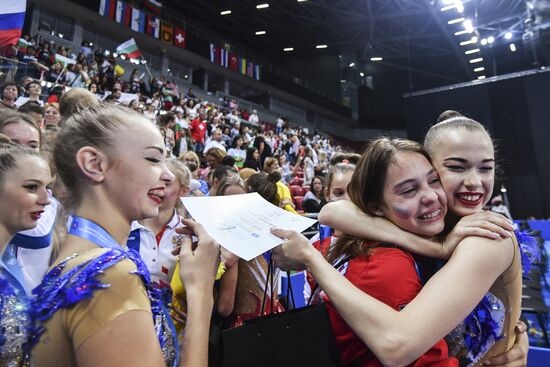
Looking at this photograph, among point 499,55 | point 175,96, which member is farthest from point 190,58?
point 499,55

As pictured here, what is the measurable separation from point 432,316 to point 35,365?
923 millimetres

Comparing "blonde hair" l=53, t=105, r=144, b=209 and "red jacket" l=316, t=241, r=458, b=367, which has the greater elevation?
"blonde hair" l=53, t=105, r=144, b=209

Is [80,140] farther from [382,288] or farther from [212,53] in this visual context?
[212,53]

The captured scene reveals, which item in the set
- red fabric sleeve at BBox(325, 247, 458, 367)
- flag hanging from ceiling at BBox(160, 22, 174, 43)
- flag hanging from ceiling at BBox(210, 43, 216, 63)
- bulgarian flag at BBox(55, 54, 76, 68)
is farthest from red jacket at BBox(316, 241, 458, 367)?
flag hanging from ceiling at BBox(210, 43, 216, 63)

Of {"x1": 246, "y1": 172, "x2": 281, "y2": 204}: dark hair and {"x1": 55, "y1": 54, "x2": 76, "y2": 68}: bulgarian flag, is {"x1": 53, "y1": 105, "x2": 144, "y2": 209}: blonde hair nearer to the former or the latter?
{"x1": 246, "y1": 172, "x2": 281, "y2": 204}: dark hair

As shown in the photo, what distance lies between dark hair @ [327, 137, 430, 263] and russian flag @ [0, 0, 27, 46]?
4.77 m

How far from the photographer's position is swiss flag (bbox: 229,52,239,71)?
19719 mm

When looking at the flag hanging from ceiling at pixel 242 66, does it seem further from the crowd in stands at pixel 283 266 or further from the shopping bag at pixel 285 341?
the shopping bag at pixel 285 341

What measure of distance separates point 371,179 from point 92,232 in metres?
0.85

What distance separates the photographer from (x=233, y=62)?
19.9 metres

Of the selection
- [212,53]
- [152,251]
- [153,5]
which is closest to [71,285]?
[152,251]

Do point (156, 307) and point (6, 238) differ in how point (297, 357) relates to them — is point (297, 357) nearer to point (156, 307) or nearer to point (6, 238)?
point (156, 307)

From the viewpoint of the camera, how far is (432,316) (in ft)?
2.97

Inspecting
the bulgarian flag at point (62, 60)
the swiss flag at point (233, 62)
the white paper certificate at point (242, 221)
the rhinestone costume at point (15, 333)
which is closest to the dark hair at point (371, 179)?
the white paper certificate at point (242, 221)
